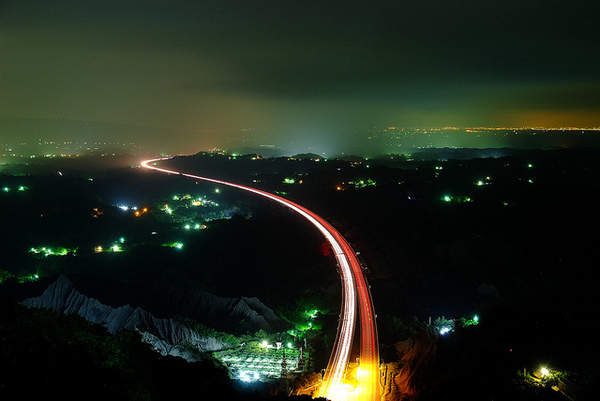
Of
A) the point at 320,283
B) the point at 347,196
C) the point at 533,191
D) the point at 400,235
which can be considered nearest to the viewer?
the point at 320,283

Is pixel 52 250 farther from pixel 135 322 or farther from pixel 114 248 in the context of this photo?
pixel 135 322

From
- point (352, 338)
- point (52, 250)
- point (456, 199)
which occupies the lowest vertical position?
point (352, 338)

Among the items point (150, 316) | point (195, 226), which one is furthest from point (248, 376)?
point (195, 226)

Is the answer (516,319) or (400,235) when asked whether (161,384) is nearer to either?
(516,319)

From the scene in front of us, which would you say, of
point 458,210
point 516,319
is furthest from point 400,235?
point 516,319

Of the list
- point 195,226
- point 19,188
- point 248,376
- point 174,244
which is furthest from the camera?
point 19,188

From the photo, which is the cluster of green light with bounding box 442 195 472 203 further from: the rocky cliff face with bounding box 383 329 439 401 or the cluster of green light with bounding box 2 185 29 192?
the cluster of green light with bounding box 2 185 29 192

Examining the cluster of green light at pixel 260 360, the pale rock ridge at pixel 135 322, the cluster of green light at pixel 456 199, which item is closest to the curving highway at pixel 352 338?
the cluster of green light at pixel 260 360
